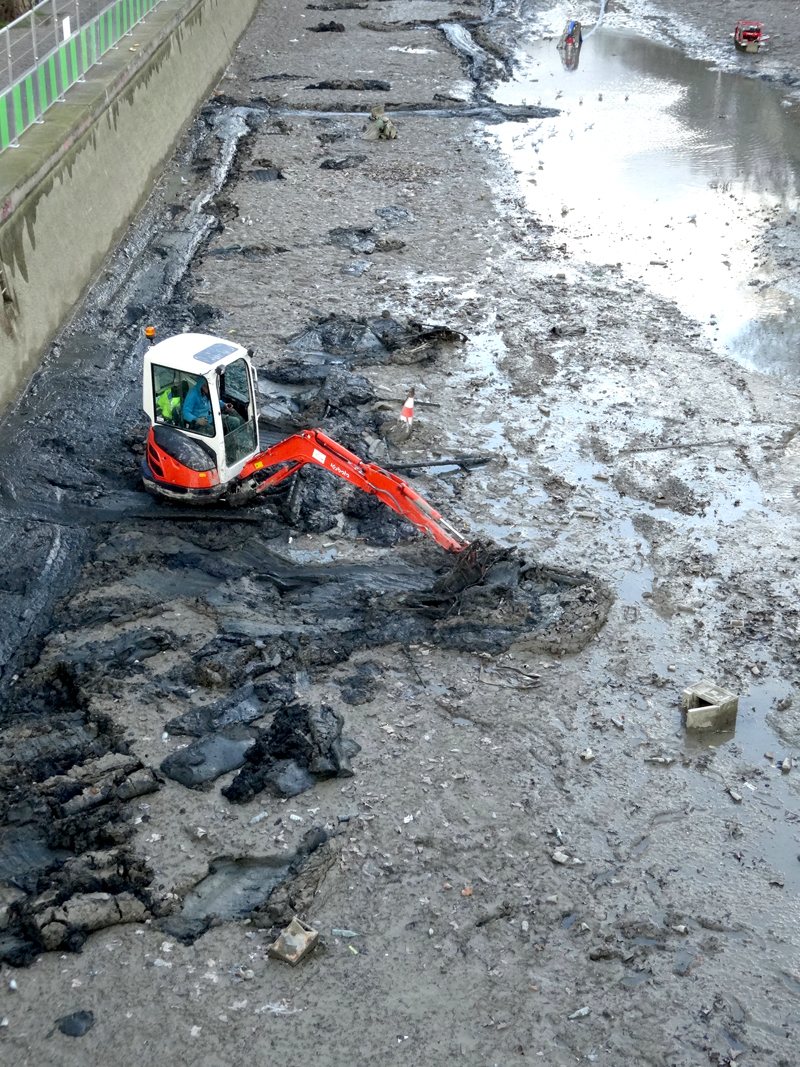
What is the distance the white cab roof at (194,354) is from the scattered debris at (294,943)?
5.65 meters

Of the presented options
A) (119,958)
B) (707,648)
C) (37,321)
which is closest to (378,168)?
(37,321)

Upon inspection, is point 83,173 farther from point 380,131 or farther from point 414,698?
point 414,698

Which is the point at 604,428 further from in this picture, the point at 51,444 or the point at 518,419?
the point at 51,444

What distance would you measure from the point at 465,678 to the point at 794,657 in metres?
3.14

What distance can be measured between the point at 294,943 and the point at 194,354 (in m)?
6.10

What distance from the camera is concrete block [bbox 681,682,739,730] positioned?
9.09 metres

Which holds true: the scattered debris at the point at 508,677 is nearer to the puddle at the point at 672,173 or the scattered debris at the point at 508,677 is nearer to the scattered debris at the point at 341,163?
the puddle at the point at 672,173

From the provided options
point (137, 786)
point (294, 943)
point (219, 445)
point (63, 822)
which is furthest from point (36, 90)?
point (294, 943)

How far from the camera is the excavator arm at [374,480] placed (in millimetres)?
10594

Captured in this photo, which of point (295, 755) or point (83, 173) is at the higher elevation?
point (83, 173)

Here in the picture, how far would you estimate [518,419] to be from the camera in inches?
551

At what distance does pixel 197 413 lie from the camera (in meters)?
11.0

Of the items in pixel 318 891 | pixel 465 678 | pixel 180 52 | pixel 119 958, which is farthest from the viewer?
pixel 180 52

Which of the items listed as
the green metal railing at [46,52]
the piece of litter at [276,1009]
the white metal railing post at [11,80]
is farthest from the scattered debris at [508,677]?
the white metal railing post at [11,80]
